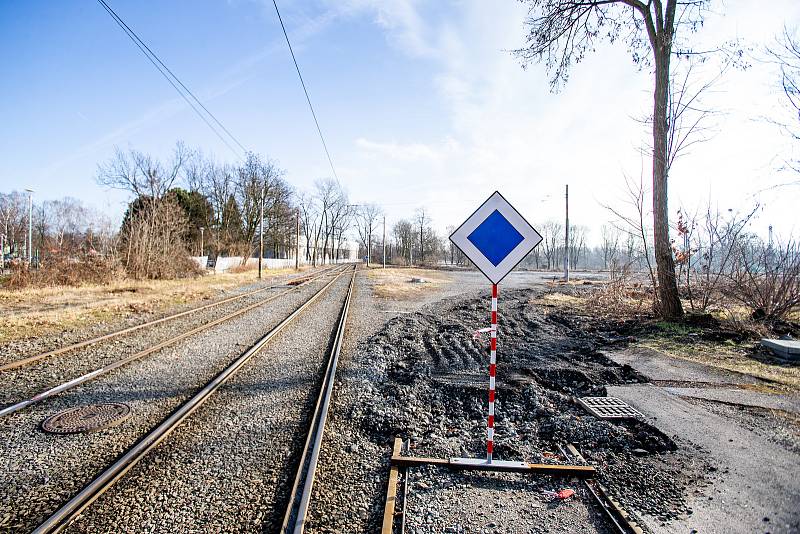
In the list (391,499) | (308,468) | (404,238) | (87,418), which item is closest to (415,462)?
(391,499)

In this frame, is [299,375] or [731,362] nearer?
[299,375]

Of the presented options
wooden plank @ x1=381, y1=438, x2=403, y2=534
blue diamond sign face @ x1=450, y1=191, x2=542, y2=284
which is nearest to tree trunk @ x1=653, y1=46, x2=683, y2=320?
blue diamond sign face @ x1=450, y1=191, x2=542, y2=284

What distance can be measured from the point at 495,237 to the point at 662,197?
10568 mm

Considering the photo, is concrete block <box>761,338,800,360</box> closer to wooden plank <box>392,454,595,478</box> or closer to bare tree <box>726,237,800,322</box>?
bare tree <box>726,237,800,322</box>

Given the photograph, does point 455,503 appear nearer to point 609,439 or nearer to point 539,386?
point 609,439

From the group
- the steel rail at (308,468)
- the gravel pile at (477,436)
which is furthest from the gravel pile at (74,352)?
the gravel pile at (477,436)

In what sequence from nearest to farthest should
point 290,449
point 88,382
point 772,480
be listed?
point 772,480, point 290,449, point 88,382

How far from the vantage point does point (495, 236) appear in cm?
387

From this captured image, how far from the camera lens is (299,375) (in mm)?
6020

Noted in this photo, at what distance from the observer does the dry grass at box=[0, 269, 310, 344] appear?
9414mm

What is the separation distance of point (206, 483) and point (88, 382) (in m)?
3.73

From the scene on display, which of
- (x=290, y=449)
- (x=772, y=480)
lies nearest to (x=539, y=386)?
(x=772, y=480)

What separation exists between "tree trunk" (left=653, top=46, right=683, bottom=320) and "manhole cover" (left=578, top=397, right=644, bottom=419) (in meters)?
7.90

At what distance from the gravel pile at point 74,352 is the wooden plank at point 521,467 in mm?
4872
